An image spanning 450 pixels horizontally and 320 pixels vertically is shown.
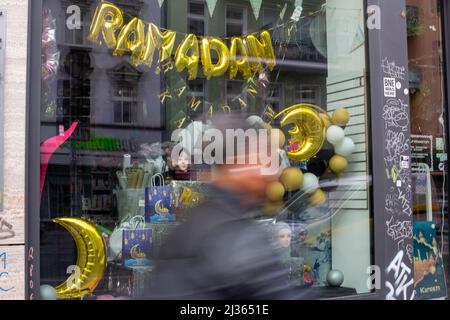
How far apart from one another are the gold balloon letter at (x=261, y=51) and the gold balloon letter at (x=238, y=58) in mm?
55

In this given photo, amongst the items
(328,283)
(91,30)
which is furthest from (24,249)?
(328,283)

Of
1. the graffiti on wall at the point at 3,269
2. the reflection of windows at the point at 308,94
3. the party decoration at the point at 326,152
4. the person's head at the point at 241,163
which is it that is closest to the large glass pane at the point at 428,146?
the party decoration at the point at 326,152

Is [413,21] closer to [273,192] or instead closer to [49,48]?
[273,192]

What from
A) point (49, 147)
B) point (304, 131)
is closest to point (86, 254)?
point (49, 147)

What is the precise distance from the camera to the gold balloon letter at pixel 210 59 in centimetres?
541

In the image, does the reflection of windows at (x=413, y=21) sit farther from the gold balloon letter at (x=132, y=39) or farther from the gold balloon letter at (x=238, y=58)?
the gold balloon letter at (x=132, y=39)

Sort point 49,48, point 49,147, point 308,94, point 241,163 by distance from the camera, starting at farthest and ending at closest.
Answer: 1. point 308,94
2. point 49,48
3. point 49,147
4. point 241,163

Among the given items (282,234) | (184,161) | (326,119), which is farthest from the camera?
(326,119)

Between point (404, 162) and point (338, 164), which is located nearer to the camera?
point (404, 162)

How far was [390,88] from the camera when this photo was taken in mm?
5160

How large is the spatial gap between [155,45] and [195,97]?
0.60m

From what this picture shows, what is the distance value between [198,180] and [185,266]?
3012 millimetres

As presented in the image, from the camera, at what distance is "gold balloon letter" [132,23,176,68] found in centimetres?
519

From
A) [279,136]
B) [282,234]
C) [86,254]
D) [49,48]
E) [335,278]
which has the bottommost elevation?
[335,278]
